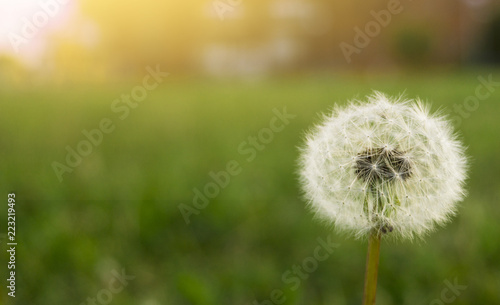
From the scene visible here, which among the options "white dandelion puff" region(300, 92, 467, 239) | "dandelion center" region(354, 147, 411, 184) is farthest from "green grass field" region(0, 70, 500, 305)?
"dandelion center" region(354, 147, 411, 184)

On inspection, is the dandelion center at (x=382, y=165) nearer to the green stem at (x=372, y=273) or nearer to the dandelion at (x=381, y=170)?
the dandelion at (x=381, y=170)

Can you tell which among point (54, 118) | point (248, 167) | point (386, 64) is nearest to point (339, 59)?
point (386, 64)

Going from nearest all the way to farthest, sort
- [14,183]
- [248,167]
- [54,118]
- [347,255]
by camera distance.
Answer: [347,255]
[14,183]
[248,167]
[54,118]

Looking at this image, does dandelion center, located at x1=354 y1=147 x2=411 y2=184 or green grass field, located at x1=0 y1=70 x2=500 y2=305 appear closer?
dandelion center, located at x1=354 y1=147 x2=411 y2=184

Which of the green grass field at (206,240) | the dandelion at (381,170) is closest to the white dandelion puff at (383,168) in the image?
the dandelion at (381,170)

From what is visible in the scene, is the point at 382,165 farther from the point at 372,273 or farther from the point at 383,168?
the point at 372,273

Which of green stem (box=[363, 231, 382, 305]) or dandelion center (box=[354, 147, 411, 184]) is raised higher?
dandelion center (box=[354, 147, 411, 184])

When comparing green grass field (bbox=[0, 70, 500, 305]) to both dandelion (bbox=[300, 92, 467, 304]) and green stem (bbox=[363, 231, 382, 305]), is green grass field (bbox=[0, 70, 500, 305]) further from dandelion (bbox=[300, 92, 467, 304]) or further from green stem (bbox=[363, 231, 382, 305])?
green stem (bbox=[363, 231, 382, 305])

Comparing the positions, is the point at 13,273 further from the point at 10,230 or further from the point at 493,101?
the point at 493,101

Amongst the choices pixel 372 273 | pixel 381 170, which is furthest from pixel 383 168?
pixel 372 273
